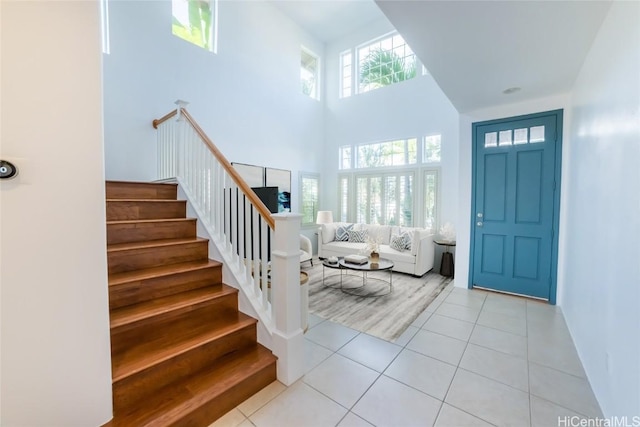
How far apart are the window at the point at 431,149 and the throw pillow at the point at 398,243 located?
1650mm

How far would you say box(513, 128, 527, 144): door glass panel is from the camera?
134 inches

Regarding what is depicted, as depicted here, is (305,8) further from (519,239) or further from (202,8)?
(519,239)

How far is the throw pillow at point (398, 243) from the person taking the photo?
475cm

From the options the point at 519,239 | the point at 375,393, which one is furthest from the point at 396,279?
the point at 375,393

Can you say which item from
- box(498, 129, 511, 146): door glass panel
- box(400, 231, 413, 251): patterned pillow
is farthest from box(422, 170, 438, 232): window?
box(498, 129, 511, 146): door glass panel

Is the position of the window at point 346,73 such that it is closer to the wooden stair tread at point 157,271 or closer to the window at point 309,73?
the window at point 309,73

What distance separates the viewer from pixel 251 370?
69.4 inches

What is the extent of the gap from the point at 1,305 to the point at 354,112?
631 cm

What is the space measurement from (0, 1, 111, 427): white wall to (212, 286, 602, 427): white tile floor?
827mm

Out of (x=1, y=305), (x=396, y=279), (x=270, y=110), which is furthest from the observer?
(x=270, y=110)

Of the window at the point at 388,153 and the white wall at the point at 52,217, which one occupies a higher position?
the window at the point at 388,153

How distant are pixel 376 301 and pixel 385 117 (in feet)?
13.4

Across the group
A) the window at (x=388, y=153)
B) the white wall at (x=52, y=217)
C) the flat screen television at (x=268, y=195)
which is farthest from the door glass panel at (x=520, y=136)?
the white wall at (x=52, y=217)

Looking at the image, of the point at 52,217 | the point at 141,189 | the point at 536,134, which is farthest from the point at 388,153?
the point at 52,217
